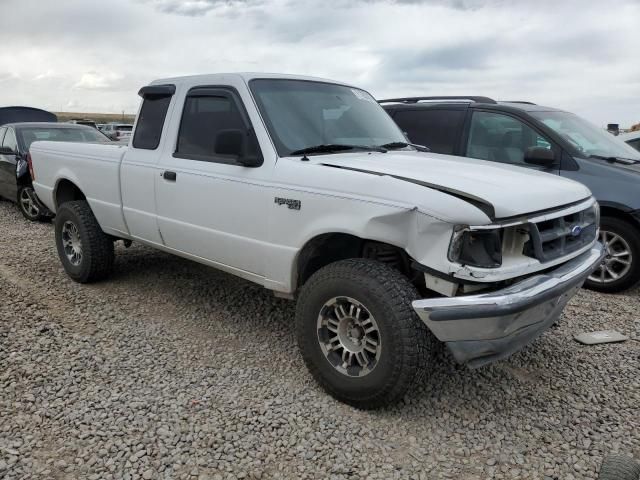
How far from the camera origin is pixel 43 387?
3.34 metres

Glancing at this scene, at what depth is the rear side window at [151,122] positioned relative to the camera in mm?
4406

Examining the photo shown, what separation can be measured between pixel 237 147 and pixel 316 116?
2.20ft

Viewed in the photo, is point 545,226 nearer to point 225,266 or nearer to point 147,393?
point 225,266

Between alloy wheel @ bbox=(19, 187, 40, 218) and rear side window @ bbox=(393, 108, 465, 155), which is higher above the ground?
rear side window @ bbox=(393, 108, 465, 155)

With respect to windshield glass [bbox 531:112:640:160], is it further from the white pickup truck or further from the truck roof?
the truck roof

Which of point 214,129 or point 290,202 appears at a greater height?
point 214,129

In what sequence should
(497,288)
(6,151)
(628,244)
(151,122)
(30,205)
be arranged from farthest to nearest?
(6,151)
(30,205)
(628,244)
(151,122)
(497,288)

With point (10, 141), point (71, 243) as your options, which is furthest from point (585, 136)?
point (10, 141)

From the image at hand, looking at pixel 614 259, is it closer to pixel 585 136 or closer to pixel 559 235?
pixel 585 136

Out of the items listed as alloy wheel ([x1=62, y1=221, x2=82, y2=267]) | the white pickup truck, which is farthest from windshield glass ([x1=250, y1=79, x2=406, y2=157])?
alloy wheel ([x1=62, y1=221, x2=82, y2=267])

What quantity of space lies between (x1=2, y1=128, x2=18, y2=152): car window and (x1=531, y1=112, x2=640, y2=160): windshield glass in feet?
27.1

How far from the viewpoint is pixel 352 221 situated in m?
2.95

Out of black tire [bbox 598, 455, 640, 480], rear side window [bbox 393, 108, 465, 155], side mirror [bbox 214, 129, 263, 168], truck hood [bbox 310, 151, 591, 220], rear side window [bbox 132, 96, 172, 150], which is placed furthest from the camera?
rear side window [bbox 393, 108, 465, 155]

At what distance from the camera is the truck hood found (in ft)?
8.96
